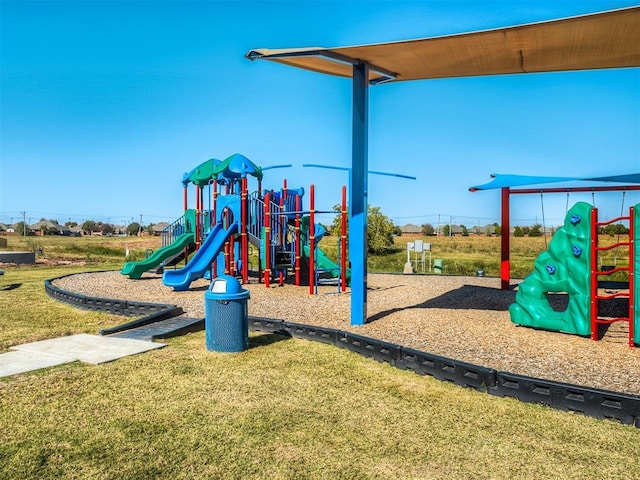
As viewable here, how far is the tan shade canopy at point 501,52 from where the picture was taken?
20.4 feet

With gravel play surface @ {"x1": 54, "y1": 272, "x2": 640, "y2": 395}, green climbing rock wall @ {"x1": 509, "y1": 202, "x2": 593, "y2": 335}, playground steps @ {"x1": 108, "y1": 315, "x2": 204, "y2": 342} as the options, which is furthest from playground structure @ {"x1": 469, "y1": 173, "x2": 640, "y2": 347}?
playground steps @ {"x1": 108, "y1": 315, "x2": 204, "y2": 342}

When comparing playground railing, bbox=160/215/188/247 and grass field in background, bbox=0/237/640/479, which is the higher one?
playground railing, bbox=160/215/188/247

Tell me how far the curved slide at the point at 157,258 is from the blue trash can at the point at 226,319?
1021cm

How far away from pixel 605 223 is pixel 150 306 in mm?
7509

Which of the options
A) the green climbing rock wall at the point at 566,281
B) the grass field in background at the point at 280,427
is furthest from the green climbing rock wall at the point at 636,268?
the grass field in background at the point at 280,427

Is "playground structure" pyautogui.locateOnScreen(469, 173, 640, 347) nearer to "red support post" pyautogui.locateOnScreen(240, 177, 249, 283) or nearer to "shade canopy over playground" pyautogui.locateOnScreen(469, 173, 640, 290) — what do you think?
"shade canopy over playground" pyautogui.locateOnScreen(469, 173, 640, 290)

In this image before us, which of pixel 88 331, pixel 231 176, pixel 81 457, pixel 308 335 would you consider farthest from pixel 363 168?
pixel 231 176

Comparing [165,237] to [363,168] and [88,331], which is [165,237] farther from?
[363,168]

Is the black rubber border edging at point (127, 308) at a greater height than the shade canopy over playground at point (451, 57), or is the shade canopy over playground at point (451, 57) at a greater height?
the shade canopy over playground at point (451, 57)

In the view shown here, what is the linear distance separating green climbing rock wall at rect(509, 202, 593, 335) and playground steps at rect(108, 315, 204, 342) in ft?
16.6

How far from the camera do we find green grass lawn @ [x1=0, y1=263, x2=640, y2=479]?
3.22m

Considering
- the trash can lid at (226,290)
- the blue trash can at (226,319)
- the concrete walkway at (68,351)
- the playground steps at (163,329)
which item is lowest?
the concrete walkway at (68,351)

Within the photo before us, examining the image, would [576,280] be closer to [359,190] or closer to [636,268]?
[636,268]

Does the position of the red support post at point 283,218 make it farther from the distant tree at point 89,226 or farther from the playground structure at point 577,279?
the distant tree at point 89,226
